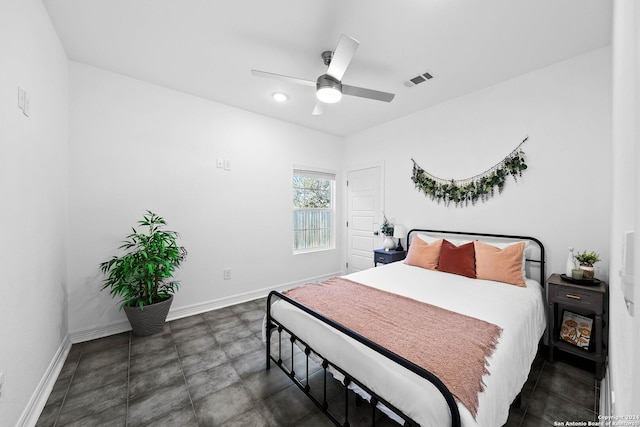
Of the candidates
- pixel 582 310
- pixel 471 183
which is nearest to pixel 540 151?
pixel 471 183

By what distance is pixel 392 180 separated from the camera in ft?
13.2

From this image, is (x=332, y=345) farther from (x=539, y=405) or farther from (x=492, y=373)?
(x=539, y=405)

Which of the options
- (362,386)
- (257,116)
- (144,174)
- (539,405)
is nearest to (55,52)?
(144,174)

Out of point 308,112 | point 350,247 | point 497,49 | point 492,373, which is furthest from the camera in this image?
point 350,247

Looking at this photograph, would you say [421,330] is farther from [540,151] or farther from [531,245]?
[540,151]

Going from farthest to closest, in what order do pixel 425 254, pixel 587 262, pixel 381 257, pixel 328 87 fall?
1. pixel 381 257
2. pixel 425 254
3. pixel 587 262
4. pixel 328 87

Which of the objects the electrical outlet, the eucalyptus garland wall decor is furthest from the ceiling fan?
the eucalyptus garland wall decor

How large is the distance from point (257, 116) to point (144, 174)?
171 cm

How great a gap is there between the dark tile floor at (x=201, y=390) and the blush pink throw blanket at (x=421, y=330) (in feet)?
2.03

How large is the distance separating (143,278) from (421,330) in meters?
2.63

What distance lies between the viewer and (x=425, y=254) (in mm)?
3006

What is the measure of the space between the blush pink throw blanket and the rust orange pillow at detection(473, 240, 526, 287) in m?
1.06

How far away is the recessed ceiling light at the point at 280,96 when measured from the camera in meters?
3.12

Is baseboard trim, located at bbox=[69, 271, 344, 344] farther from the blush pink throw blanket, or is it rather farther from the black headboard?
the black headboard
